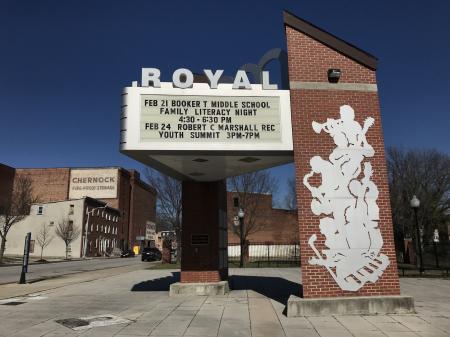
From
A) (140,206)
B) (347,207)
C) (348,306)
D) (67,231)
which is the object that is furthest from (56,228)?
(348,306)

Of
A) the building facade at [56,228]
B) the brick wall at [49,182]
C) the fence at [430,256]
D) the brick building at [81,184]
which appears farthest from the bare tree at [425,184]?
the brick wall at [49,182]

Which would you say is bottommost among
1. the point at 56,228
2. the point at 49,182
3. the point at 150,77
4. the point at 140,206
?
the point at 56,228

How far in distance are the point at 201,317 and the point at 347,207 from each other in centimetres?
458

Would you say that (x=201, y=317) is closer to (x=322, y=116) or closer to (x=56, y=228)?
(x=322, y=116)

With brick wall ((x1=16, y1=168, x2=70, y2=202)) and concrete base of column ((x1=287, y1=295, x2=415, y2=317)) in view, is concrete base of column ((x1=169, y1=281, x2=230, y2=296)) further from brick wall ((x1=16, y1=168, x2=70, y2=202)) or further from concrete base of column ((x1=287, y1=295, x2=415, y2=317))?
brick wall ((x1=16, y1=168, x2=70, y2=202))

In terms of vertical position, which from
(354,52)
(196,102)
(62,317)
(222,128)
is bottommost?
(62,317)

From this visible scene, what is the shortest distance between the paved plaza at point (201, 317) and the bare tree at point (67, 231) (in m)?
45.1

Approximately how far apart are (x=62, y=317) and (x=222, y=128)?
20.1ft

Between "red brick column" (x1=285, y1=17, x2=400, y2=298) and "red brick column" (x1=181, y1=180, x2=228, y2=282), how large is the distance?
455 centimetres

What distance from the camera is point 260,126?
10.8 meters

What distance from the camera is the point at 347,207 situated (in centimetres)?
1038

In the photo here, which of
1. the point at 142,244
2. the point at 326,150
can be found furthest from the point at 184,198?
the point at 142,244

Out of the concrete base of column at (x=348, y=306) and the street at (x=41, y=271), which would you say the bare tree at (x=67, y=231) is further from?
the concrete base of column at (x=348, y=306)

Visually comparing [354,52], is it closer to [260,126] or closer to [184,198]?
[260,126]
